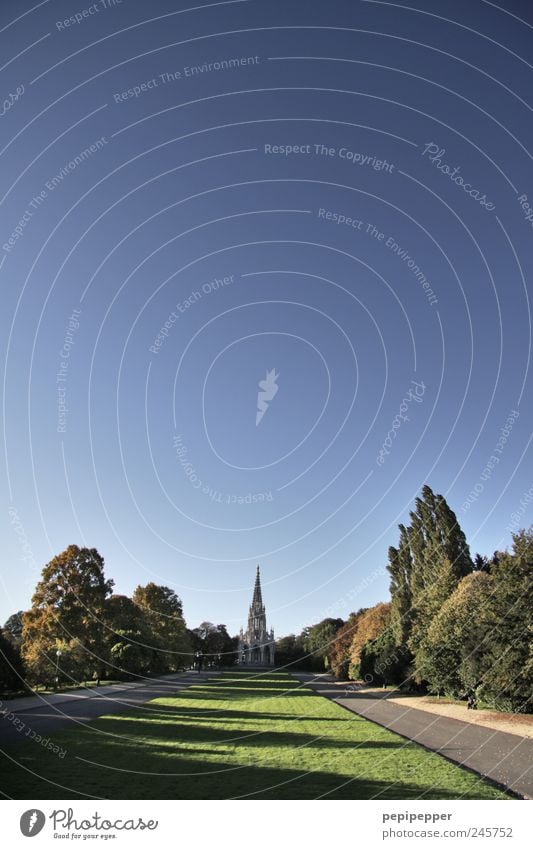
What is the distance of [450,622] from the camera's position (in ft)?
94.5

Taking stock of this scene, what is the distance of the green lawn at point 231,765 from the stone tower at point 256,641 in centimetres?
9507

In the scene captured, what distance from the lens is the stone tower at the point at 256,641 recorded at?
108625 millimetres

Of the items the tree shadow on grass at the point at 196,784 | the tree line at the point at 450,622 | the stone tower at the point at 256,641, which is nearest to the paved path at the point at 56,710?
the tree shadow on grass at the point at 196,784

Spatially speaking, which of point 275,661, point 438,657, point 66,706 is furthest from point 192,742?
point 275,661

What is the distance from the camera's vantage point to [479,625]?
79.4ft

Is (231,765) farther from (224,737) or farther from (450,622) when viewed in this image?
(450,622)

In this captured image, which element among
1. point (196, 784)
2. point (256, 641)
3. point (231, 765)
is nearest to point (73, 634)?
point (231, 765)

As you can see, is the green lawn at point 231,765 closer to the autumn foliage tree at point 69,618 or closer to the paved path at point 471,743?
the paved path at point 471,743

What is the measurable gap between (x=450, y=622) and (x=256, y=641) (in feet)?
303

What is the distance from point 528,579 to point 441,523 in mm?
26227
